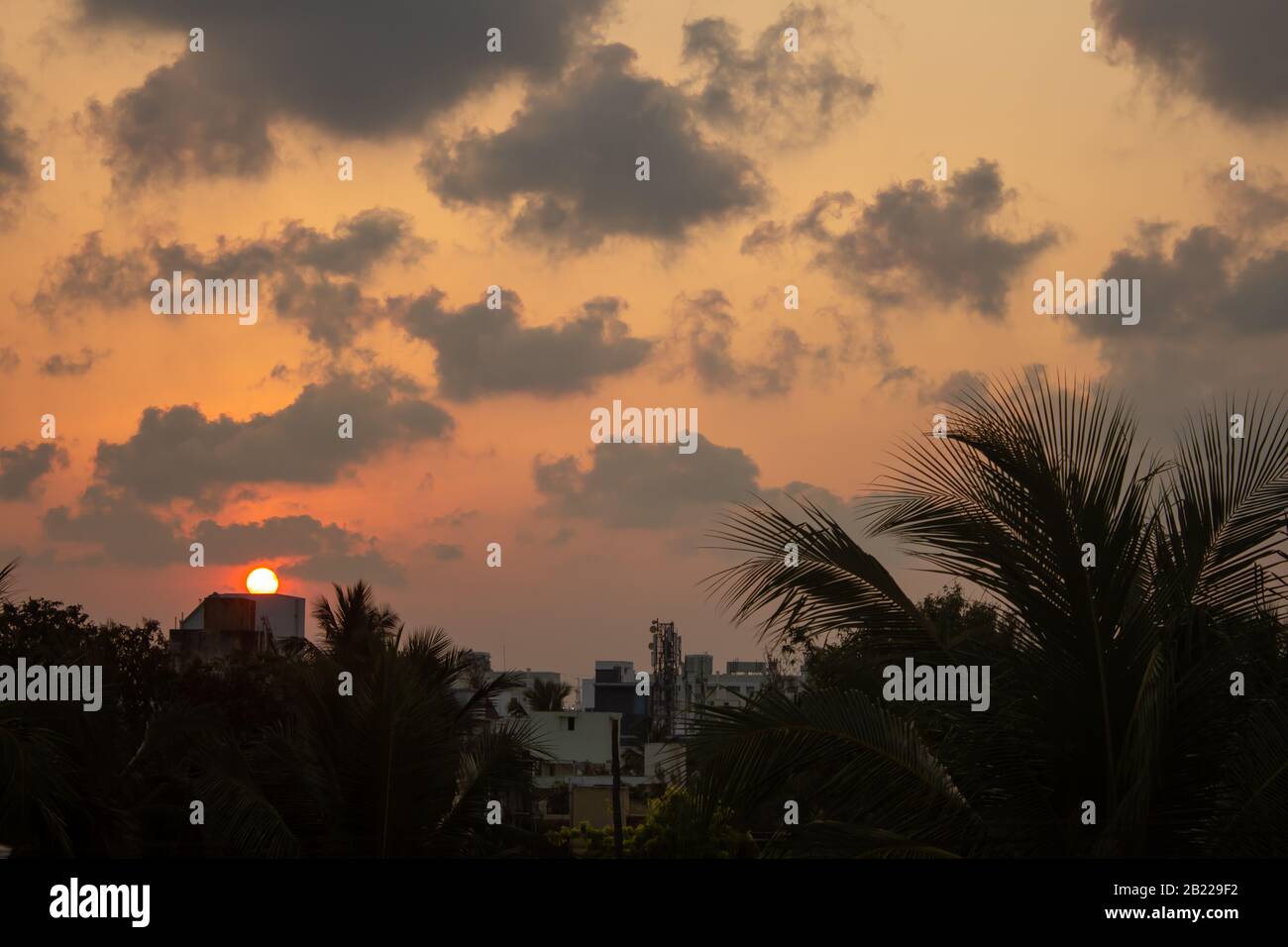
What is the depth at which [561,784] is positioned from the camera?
157 ft

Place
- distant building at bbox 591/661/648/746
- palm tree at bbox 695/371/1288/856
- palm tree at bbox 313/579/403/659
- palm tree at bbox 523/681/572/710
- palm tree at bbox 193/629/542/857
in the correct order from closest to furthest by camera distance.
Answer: palm tree at bbox 695/371/1288/856 → palm tree at bbox 193/629/542/857 → palm tree at bbox 313/579/403/659 → palm tree at bbox 523/681/572/710 → distant building at bbox 591/661/648/746

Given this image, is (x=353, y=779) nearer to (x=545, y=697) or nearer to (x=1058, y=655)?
(x=1058, y=655)

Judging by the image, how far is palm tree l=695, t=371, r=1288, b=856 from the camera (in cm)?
769

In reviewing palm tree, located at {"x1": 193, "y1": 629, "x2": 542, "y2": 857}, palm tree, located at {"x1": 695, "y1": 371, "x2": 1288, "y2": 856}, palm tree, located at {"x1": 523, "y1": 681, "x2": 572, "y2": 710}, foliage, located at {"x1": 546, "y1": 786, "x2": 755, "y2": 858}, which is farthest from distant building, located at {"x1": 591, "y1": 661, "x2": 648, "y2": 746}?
palm tree, located at {"x1": 695, "y1": 371, "x2": 1288, "y2": 856}

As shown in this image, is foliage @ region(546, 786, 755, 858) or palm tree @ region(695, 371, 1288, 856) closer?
palm tree @ region(695, 371, 1288, 856)

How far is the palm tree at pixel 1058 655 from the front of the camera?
7688 mm

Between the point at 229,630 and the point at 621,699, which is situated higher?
the point at 229,630

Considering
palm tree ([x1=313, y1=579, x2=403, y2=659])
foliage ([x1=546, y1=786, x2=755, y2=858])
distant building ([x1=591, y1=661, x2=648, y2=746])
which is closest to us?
foliage ([x1=546, y1=786, x2=755, y2=858])

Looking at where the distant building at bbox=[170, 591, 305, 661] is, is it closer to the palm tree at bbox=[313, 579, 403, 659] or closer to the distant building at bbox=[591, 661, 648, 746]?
the palm tree at bbox=[313, 579, 403, 659]

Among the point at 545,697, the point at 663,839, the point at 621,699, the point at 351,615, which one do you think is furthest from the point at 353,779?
the point at 621,699

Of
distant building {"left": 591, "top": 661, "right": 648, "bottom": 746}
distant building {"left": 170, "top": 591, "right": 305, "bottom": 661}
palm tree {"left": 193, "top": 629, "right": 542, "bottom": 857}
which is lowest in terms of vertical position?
distant building {"left": 591, "top": 661, "right": 648, "bottom": 746}

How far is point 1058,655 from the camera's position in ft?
26.2

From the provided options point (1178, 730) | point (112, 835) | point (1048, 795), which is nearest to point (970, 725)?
point (1048, 795)
